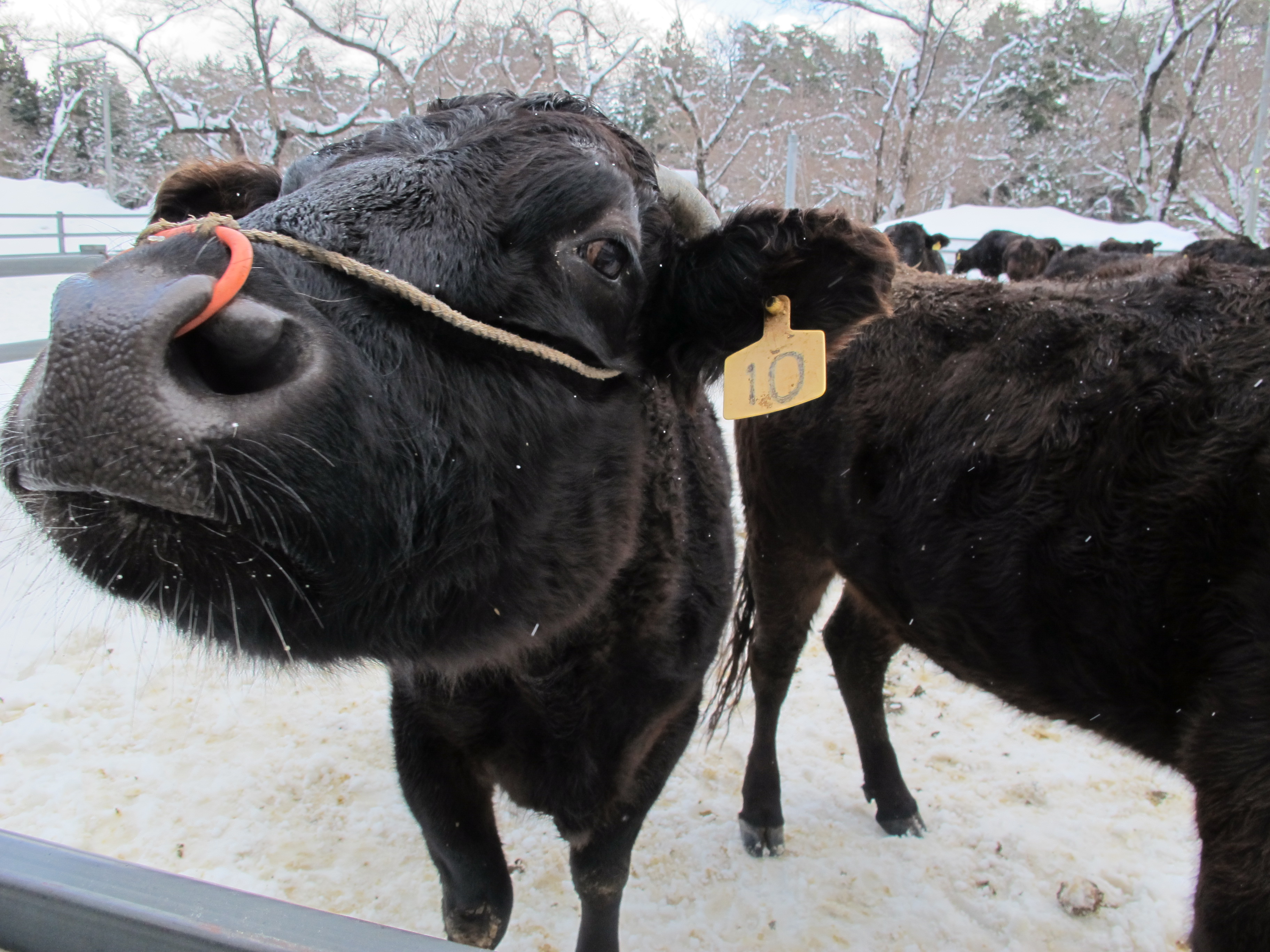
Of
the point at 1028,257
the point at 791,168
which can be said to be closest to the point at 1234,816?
the point at 791,168

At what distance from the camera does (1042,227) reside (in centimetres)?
2592

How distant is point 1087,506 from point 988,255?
18331mm

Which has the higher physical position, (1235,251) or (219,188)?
(219,188)

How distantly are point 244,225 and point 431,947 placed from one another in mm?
1284

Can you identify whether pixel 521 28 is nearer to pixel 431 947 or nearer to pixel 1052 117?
pixel 1052 117

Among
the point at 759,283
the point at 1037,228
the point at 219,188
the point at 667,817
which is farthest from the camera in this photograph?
the point at 1037,228

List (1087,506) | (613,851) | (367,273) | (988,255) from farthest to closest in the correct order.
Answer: (988,255)
(613,851)
(1087,506)
(367,273)

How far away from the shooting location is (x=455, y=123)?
1920 millimetres

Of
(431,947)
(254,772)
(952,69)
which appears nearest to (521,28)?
(952,69)

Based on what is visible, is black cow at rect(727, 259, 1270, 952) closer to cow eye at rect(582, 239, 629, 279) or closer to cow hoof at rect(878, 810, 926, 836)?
cow hoof at rect(878, 810, 926, 836)

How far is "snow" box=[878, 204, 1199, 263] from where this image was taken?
23250mm

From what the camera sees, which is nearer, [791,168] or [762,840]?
[762,840]

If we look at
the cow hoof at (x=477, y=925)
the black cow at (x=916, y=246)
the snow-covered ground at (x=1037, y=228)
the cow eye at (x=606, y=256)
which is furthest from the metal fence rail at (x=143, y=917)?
the snow-covered ground at (x=1037, y=228)

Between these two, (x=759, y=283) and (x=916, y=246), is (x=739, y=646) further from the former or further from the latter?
(x=916, y=246)
